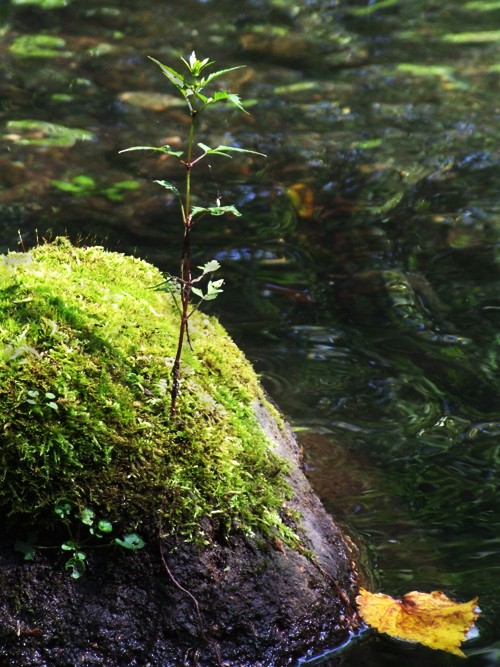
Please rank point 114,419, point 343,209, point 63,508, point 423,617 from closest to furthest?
point 63,508 → point 114,419 → point 423,617 → point 343,209

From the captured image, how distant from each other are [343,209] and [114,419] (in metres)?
5.18

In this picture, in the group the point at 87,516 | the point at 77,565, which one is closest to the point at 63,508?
the point at 87,516

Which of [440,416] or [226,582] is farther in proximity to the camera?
[440,416]

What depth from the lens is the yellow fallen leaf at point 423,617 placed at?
3.12 m

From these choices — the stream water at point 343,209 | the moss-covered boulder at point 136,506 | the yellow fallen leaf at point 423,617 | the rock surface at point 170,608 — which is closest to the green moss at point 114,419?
the moss-covered boulder at point 136,506

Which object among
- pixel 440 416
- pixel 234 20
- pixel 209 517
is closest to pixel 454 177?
pixel 440 416

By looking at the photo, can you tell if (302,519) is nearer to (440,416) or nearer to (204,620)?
(204,620)

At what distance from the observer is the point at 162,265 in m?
6.66

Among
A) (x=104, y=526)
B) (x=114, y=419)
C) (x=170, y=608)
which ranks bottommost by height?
(x=170, y=608)

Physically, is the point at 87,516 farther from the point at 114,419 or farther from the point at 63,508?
the point at 114,419

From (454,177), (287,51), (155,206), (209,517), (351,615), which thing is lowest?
(351,615)

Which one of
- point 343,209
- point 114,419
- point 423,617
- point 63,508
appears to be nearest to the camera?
point 63,508

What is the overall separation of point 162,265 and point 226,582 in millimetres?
4141

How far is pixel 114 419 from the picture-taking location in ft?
9.31
